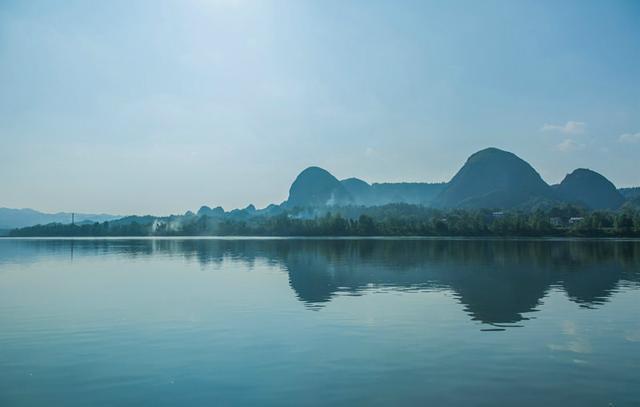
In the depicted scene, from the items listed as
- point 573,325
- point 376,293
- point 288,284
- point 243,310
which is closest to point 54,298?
point 243,310

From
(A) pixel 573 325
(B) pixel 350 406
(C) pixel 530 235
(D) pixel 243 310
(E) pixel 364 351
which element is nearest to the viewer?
(B) pixel 350 406

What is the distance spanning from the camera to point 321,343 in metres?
22.8

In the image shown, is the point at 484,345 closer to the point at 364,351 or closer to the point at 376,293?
the point at 364,351

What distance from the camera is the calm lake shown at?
52.7 feet

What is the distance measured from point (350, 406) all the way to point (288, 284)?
3122 cm

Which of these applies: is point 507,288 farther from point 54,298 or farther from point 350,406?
point 54,298

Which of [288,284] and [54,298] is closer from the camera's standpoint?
[54,298]

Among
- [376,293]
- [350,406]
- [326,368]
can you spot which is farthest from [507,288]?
[350,406]

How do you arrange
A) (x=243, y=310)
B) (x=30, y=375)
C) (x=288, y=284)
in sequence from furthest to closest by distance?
(x=288, y=284), (x=243, y=310), (x=30, y=375)

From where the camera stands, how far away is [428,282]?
46375 millimetres

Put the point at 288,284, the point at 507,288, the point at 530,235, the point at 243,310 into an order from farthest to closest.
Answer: the point at 530,235 → the point at 288,284 → the point at 507,288 → the point at 243,310

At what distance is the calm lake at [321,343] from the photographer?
16062mm

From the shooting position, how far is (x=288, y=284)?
45656 millimetres

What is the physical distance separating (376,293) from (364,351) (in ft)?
59.4
